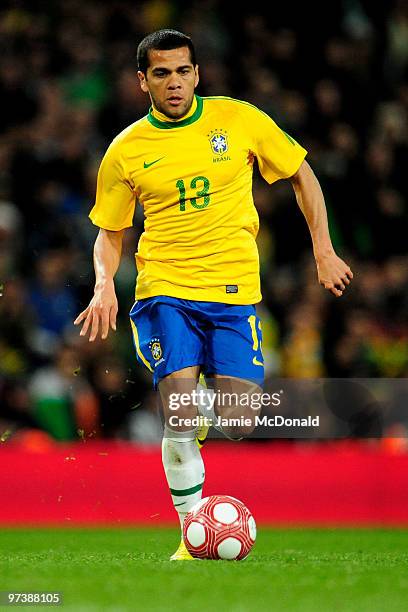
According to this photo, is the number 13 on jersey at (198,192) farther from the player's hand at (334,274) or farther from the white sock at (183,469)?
the white sock at (183,469)

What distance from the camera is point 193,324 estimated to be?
19.9 ft

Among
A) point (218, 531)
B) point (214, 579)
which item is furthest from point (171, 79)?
point (214, 579)

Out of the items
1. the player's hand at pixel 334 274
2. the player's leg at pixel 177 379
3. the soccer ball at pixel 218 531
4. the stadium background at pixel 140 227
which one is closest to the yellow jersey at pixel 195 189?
the player's leg at pixel 177 379


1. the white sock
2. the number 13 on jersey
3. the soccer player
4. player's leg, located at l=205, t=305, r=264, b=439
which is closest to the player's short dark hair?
the soccer player

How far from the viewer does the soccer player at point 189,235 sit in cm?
601

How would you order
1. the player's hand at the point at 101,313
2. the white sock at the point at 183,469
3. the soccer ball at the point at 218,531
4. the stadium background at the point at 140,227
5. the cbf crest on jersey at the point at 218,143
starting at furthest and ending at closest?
the stadium background at the point at 140,227 → the cbf crest on jersey at the point at 218,143 → the white sock at the point at 183,469 → the player's hand at the point at 101,313 → the soccer ball at the point at 218,531

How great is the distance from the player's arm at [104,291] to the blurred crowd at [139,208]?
8.95 feet

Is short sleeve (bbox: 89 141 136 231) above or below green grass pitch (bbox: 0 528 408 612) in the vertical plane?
above

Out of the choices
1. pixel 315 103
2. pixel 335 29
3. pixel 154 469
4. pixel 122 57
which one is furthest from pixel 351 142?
pixel 154 469

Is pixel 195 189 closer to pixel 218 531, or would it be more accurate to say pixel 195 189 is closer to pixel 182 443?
pixel 182 443

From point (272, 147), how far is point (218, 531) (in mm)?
1801

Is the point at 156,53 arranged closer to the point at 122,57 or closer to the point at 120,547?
the point at 120,547

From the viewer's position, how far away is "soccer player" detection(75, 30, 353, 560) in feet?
19.7

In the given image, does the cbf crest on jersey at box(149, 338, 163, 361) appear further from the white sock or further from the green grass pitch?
the green grass pitch
